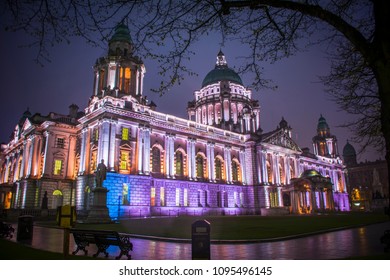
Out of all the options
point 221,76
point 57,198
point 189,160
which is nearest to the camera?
point 57,198

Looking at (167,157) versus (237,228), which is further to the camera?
(167,157)

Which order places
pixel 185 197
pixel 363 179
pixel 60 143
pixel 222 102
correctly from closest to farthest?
pixel 60 143 < pixel 185 197 < pixel 222 102 < pixel 363 179

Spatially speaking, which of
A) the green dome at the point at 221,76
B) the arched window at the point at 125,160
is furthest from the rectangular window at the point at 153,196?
the green dome at the point at 221,76

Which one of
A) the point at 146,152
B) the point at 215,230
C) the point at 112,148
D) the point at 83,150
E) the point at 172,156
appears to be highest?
the point at 83,150

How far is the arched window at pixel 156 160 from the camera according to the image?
1811 inches

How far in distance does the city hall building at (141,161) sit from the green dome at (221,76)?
1753 cm

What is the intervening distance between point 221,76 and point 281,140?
26.6 m

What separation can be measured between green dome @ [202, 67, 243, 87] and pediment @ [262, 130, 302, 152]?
74.3ft

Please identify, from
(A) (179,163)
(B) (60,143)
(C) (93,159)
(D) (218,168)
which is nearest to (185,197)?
(A) (179,163)

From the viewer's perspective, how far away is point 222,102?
249ft

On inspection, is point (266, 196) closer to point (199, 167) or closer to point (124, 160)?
point (199, 167)

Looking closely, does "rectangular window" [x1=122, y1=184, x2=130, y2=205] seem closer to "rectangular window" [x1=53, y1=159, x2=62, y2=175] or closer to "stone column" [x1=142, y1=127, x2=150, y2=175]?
"stone column" [x1=142, y1=127, x2=150, y2=175]
